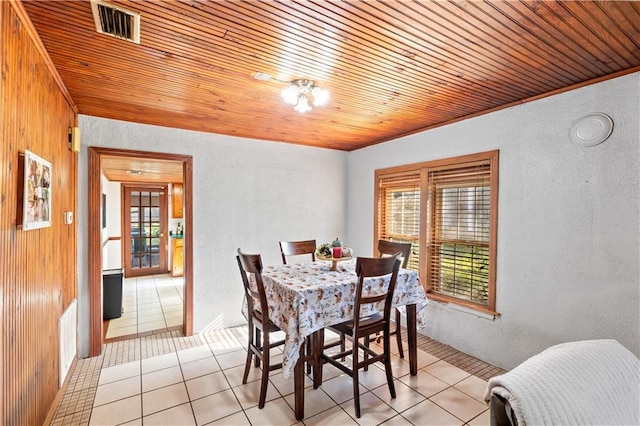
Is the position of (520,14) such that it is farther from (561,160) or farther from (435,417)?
(435,417)

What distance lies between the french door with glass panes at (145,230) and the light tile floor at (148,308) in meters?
0.42

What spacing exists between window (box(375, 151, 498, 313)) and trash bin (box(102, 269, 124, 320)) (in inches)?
135

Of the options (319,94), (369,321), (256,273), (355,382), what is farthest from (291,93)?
(355,382)

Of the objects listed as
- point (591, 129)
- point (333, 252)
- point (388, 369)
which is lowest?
point (388, 369)

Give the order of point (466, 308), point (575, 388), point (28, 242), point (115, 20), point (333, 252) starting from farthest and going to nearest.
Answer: point (466, 308), point (333, 252), point (28, 242), point (115, 20), point (575, 388)

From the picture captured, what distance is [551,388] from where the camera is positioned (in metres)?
1.16

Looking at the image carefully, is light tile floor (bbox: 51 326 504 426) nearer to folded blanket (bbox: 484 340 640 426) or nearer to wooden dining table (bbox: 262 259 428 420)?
wooden dining table (bbox: 262 259 428 420)

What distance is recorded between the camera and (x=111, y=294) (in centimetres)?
385

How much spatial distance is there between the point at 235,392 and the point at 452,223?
2492 mm

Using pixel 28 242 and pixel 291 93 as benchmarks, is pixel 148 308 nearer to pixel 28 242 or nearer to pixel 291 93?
pixel 28 242

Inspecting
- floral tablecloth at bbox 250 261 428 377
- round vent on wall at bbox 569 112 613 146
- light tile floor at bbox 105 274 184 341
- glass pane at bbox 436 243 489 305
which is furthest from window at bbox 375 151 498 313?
light tile floor at bbox 105 274 184 341

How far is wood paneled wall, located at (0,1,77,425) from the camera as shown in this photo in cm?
138

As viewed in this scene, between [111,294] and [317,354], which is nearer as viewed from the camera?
[317,354]

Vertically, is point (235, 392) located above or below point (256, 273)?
below
